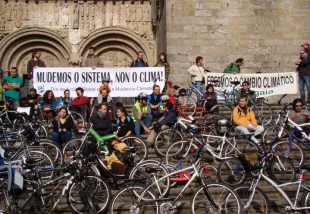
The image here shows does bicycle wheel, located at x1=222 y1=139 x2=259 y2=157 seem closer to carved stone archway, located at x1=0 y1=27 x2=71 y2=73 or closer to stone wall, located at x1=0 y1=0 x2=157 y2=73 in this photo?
stone wall, located at x1=0 y1=0 x2=157 y2=73

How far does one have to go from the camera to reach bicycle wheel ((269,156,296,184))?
261 inches

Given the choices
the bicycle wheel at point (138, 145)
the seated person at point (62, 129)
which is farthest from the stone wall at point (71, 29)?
the bicycle wheel at point (138, 145)

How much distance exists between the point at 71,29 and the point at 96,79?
5.94m

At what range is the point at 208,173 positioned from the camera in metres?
6.41

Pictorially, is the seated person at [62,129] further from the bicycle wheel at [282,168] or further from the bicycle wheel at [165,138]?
the bicycle wheel at [282,168]

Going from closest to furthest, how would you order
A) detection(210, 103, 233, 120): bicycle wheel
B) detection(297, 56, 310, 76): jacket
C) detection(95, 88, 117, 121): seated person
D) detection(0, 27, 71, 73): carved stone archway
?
1. detection(95, 88, 117, 121): seated person
2. detection(210, 103, 233, 120): bicycle wheel
3. detection(297, 56, 310, 76): jacket
4. detection(0, 27, 71, 73): carved stone archway

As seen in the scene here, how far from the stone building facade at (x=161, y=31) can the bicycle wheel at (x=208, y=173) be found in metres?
5.81

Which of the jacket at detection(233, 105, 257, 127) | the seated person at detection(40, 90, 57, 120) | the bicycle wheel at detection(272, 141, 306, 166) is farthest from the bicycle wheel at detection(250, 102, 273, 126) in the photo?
the seated person at detection(40, 90, 57, 120)

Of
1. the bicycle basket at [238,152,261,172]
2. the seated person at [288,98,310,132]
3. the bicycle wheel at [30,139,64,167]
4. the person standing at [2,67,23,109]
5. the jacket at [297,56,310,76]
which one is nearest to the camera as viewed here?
the bicycle basket at [238,152,261,172]

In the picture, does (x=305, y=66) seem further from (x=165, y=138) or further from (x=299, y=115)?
(x=165, y=138)

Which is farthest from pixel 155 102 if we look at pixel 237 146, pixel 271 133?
pixel 271 133

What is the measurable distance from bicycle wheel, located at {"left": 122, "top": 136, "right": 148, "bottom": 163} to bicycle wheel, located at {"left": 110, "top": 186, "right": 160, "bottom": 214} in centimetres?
172

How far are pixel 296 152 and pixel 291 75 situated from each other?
158 inches

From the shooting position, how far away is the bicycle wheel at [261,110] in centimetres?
919
